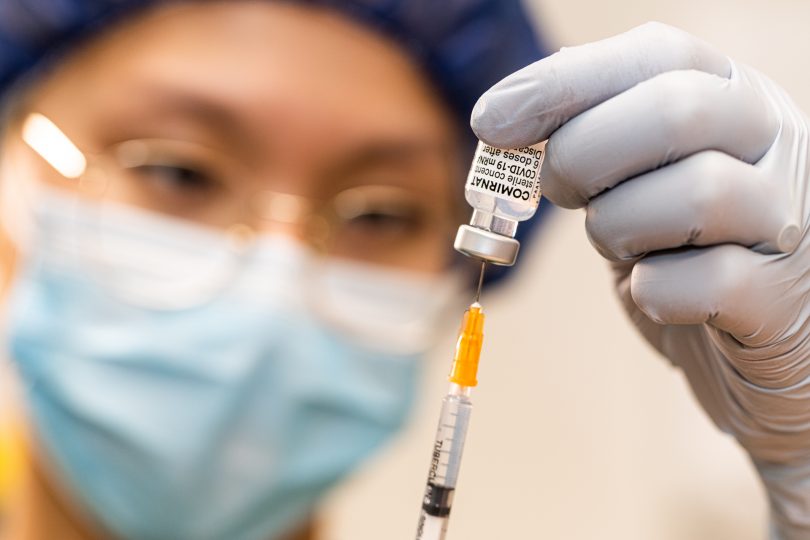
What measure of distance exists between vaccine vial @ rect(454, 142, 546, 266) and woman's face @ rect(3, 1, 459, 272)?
24.9 inches

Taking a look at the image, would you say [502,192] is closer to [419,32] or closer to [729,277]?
[729,277]

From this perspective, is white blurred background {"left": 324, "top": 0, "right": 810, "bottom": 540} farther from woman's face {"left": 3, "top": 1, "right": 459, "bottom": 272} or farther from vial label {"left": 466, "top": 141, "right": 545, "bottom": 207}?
vial label {"left": 466, "top": 141, "right": 545, "bottom": 207}

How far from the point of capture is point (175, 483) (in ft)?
3.98

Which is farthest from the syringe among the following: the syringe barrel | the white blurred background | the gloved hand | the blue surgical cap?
the white blurred background

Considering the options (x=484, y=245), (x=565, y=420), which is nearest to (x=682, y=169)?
(x=484, y=245)

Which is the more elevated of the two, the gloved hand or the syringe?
the gloved hand

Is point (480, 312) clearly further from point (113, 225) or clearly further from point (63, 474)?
point (63, 474)

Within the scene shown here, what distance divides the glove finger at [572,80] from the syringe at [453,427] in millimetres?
112

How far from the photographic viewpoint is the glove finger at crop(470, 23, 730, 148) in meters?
0.56

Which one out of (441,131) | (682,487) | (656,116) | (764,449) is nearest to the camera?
(656,116)

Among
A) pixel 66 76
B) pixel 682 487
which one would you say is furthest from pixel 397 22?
pixel 682 487

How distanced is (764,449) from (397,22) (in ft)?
2.60

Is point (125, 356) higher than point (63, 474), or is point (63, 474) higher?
point (125, 356)

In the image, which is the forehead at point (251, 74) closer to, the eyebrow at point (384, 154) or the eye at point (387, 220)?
the eyebrow at point (384, 154)
